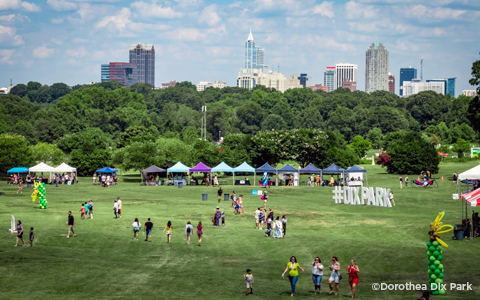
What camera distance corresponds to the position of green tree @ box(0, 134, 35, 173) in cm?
7412

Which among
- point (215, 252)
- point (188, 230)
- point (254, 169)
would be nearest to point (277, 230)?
point (215, 252)

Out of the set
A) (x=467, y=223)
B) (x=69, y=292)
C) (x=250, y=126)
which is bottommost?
(x=69, y=292)

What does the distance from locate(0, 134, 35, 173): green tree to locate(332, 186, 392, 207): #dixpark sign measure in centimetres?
4819

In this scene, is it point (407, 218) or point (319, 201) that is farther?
point (319, 201)

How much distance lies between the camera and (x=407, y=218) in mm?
37719

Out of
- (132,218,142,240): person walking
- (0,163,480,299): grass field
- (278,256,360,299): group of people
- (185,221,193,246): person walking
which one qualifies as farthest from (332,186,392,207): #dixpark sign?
(278,256,360,299): group of people

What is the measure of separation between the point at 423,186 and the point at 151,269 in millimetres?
42050

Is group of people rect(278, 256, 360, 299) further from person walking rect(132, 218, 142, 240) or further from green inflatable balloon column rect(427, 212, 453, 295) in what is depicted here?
person walking rect(132, 218, 142, 240)

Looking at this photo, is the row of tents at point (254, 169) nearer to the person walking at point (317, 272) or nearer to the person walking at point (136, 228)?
the person walking at point (136, 228)

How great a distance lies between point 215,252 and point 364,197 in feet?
70.0

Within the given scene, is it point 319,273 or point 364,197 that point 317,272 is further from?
point 364,197

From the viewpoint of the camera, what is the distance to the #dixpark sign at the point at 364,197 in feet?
147

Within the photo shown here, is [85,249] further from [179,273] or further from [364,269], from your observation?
[364,269]

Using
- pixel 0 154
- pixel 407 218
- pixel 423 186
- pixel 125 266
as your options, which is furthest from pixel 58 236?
pixel 0 154
